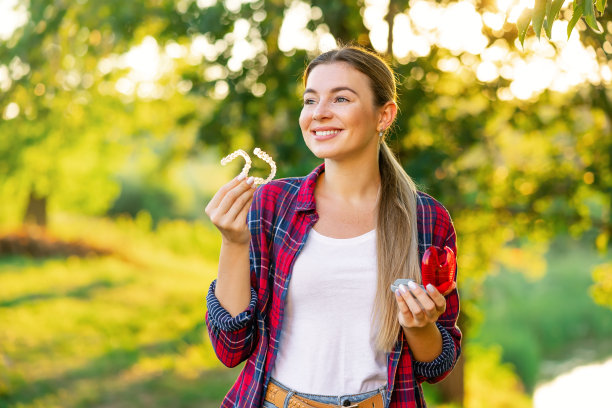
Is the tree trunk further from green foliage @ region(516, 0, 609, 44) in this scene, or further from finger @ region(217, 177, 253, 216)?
green foliage @ region(516, 0, 609, 44)

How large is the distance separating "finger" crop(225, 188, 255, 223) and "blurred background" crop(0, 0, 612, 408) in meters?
0.87

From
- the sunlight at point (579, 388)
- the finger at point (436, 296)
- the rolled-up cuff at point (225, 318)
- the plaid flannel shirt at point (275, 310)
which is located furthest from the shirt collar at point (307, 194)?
the sunlight at point (579, 388)

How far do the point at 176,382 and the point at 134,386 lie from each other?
53 cm

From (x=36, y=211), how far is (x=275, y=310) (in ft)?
57.2

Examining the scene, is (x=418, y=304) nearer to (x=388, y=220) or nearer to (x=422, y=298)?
(x=422, y=298)

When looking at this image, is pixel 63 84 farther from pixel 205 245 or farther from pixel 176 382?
pixel 205 245

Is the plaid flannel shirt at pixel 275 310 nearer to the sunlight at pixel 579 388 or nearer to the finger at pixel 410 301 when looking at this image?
the finger at pixel 410 301

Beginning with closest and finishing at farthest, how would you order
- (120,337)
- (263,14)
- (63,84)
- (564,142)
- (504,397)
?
(263,14), (564,142), (63,84), (504,397), (120,337)

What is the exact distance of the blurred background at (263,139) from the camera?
17.5 feet

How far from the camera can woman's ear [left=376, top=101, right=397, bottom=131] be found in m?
2.32

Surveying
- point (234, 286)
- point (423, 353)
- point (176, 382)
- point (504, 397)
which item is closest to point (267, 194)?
point (234, 286)

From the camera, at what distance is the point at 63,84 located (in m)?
7.34

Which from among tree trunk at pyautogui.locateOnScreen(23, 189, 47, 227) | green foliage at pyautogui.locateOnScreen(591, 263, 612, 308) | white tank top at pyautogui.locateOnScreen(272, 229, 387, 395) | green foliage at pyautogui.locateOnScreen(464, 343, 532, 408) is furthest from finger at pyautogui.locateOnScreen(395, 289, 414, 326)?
tree trunk at pyautogui.locateOnScreen(23, 189, 47, 227)

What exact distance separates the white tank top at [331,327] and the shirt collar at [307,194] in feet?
0.54
